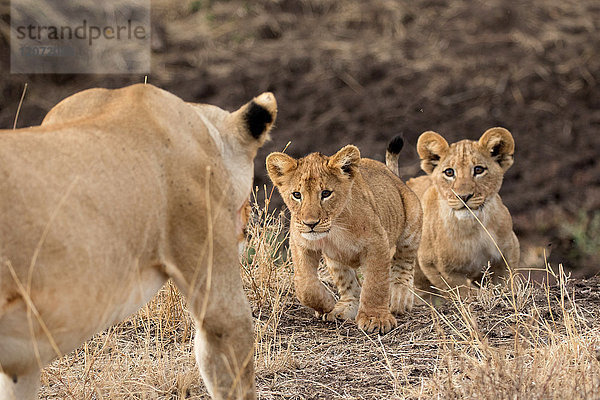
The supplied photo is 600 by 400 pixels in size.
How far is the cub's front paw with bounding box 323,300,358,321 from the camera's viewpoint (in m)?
4.64

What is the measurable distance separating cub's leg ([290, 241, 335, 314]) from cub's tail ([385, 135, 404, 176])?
116cm

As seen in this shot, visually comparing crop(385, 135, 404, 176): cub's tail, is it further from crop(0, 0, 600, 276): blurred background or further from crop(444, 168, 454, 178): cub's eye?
crop(0, 0, 600, 276): blurred background

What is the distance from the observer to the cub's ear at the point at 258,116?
9.87ft

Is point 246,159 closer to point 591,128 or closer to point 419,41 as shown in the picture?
point 591,128

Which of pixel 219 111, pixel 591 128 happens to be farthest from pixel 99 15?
pixel 219 111

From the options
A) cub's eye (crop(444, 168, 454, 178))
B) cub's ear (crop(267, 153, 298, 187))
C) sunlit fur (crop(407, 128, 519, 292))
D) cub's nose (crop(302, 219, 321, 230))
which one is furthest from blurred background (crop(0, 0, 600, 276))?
cub's nose (crop(302, 219, 321, 230))

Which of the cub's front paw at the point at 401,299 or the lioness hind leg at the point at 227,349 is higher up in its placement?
the lioness hind leg at the point at 227,349

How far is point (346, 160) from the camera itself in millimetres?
4414

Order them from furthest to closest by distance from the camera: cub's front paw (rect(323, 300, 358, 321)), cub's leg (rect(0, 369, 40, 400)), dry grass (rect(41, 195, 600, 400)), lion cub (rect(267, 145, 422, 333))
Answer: cub's front paw (rect(323, 300, 358, 321)) → lion cub (rect(267, 145, 422, 333)) → dry grass (rect(41, 195, 600, 400)) → cub's leg (rect(0, 369, 40, 400))

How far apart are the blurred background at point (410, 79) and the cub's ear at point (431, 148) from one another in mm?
2025

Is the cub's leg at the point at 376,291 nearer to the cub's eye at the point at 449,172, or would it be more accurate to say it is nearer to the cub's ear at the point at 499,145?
the cub's eye at the point at 449,172

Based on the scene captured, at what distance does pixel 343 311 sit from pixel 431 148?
4.13 feet

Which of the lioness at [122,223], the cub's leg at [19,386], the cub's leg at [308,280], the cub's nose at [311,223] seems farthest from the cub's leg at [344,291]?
the cub's leg at [19,386]

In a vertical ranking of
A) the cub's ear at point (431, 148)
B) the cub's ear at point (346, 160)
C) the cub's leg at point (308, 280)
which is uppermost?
the cub's ear at point (346, 160)
